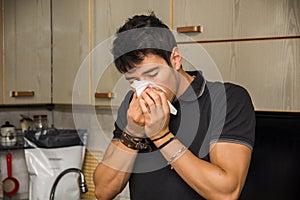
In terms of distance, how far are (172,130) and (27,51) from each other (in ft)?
4.03

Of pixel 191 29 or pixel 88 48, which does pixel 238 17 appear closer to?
pixel 191 29

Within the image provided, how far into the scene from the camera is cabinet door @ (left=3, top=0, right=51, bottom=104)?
2428 millimetres

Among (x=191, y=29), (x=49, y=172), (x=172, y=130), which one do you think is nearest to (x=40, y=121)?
(x=49, y=172)

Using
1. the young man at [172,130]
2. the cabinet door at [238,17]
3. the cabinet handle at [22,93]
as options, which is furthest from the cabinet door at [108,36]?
the young man at [172,130]

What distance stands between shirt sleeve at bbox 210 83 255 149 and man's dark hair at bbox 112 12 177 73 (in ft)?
0.58

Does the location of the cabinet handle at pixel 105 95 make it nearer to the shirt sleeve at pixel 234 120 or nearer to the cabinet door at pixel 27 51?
the cabinet door at pixel 27 51

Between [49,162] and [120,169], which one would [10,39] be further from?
[120,169]

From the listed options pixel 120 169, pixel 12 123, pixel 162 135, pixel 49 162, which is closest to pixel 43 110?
pixel 12 123

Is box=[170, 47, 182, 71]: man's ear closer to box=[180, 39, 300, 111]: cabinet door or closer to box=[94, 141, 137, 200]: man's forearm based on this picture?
box=[94, 141, 137, 200]: man's forearm

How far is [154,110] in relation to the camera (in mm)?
1295

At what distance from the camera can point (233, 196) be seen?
130 centimetres

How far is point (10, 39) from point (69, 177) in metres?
0.70

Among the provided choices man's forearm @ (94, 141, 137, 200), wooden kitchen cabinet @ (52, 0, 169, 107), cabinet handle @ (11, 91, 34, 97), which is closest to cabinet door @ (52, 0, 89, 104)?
wooden kitchen cabinet @ (52, 0, 169, 107)

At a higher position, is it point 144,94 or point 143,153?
point 144,94
